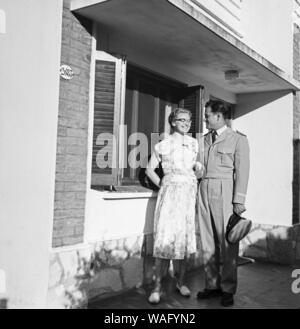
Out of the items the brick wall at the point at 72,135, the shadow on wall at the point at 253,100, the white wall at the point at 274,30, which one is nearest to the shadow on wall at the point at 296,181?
the shadow on wall at the point at 253,100

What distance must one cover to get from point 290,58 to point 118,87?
4061 millimetres

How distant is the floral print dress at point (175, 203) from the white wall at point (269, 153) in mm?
2859

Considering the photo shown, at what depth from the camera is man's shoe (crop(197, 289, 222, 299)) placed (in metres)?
4.27

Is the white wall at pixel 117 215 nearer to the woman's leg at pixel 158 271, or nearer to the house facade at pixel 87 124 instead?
the house facade at pixel 87 124

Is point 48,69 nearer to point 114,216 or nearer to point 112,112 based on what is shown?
point 112,112

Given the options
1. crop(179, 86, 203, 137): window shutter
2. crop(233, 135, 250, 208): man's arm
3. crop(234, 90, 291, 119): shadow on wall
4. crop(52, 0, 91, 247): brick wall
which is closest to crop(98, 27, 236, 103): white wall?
crop(179, 86, 203, 137): window shutter

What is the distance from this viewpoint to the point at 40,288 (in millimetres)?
3396

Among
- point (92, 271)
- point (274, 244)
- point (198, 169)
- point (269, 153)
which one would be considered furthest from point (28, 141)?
point (274, 244)

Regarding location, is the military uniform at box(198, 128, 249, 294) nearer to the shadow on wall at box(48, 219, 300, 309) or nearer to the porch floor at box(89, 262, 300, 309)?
the porch floor at box(89, 262, 300, 309)

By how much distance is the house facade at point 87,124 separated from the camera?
3.47 meters

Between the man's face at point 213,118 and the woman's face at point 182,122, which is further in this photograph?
the man's face at point 213,118

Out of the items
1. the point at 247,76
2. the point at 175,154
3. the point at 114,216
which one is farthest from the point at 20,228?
the point at 247,76

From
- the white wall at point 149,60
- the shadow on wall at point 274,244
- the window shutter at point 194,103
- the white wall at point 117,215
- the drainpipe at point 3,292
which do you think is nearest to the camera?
the drainpipe at point 3,292

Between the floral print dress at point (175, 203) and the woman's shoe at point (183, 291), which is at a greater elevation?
the floral print dress at point (175, 203)
